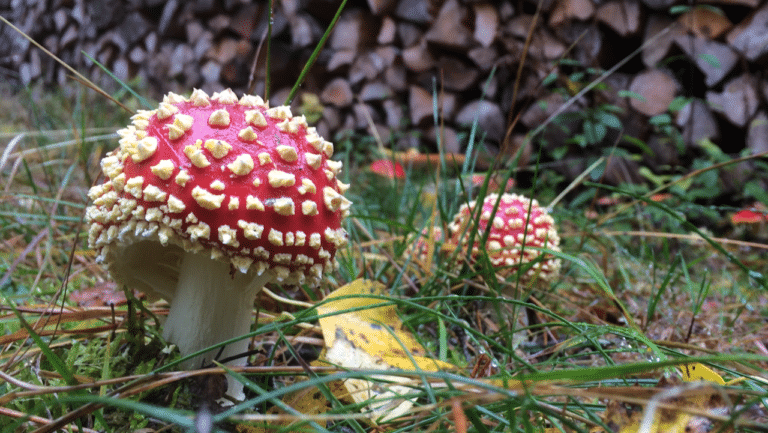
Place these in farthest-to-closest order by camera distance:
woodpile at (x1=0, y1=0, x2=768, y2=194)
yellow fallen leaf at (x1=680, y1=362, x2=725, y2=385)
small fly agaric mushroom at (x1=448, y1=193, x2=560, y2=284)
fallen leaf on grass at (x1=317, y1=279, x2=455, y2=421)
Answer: woodpile at (x1=0, y1=0, x2=768, y2=194)
small fly agaric mushroom at (x1=448, y1=193, x2=560, y2=284)
fallen leaf on grass at (x1=317, y1=279, x2=455, y2=421)
yellow fallen leaf at (x1=680, y1=362, x2=725, y2=385)

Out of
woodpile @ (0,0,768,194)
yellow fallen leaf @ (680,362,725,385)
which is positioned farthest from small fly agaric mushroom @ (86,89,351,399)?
woodpile @ (0,0,768,194)

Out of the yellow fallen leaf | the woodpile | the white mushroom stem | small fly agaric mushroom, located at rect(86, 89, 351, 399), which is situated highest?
the woodpile

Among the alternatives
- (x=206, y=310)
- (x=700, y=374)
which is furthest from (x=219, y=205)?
(x=700, y=374)

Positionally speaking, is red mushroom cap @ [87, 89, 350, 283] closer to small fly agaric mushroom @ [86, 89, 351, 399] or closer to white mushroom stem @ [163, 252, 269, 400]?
small fly agaric mushroom @ [86, 89, 351, 399]

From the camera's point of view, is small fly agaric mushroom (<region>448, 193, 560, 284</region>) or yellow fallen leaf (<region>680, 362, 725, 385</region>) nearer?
yellow fallen leaf (<region>680, 362, 725, 385</region>)

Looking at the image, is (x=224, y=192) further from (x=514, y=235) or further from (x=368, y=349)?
(x=514, y=235)

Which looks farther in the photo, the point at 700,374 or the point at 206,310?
the point at 206,310

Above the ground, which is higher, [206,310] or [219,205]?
[219,205]

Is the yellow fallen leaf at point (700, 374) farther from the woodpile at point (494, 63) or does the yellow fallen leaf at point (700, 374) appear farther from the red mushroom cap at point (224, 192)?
the woodpile at point (494, 63)
